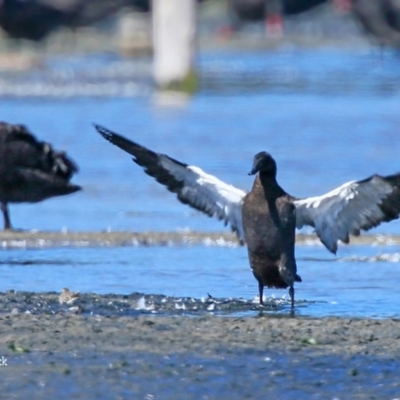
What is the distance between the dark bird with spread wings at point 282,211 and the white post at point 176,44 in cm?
1647

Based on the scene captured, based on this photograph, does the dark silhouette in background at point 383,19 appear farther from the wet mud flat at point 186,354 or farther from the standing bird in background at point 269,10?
the wet mud flat at point 186,354

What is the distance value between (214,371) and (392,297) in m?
2.68

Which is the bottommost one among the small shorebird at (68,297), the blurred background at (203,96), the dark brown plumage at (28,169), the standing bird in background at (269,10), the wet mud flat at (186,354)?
the wet mud flat at (186,354)

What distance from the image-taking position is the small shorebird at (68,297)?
364 inches

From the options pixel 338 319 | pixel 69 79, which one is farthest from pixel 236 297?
pixel 69 79

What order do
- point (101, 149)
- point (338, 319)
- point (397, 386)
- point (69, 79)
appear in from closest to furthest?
point (397, 386) → point (338, 319) → point (101, 149) → point (69, 79)

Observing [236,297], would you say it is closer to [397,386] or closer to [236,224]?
[236,224]

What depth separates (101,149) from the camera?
61.8ft

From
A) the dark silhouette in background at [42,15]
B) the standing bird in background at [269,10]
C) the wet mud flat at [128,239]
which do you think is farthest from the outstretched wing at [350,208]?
the standing bird in background at [269,10]

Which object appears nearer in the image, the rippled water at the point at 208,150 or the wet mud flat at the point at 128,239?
the rippled water at the point at 208,150

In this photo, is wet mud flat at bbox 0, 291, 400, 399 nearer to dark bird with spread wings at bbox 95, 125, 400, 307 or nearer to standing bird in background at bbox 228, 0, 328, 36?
dark bird with spread wings at bbox 95, 125, 400, 307

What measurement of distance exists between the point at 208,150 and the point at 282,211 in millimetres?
9383

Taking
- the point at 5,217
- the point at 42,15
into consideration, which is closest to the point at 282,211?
the point at 5,217

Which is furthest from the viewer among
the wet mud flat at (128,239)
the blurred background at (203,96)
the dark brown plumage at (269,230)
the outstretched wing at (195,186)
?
the blurred background at (203,96)
